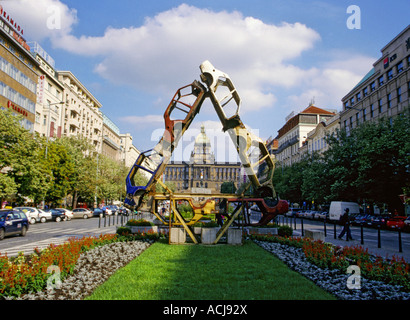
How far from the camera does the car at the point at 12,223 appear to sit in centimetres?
1986

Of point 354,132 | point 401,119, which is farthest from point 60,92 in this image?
point 401,119

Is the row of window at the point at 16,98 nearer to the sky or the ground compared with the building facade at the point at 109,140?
nearer to the ground

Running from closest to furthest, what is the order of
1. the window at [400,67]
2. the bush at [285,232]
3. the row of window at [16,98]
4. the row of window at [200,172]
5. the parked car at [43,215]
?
the bush at [285,232] → the parked car at [43,215] → the row of window at [16,98] → the window at [400,67] → the row of window at [200,172]

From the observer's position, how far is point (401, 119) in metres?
32.2

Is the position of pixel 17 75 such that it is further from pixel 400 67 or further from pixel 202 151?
pixel 202 151

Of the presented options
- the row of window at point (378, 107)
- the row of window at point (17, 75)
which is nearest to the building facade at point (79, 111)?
the row of window at point (17, 75)

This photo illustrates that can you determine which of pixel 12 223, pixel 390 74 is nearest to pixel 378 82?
pixel 390 74

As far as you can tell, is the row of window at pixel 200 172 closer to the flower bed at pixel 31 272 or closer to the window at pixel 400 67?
the window at pixel 400 67

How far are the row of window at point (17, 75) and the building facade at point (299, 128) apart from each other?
64.3 metres

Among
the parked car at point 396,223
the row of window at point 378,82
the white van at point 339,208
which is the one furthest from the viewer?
the row of window at point 378,82

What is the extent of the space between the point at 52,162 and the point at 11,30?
1904 centimetres

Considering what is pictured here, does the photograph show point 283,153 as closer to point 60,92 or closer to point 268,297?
point 60,92

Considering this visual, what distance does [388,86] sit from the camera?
149ft

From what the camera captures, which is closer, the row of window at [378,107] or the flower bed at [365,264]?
the flower bed at [365,264]
